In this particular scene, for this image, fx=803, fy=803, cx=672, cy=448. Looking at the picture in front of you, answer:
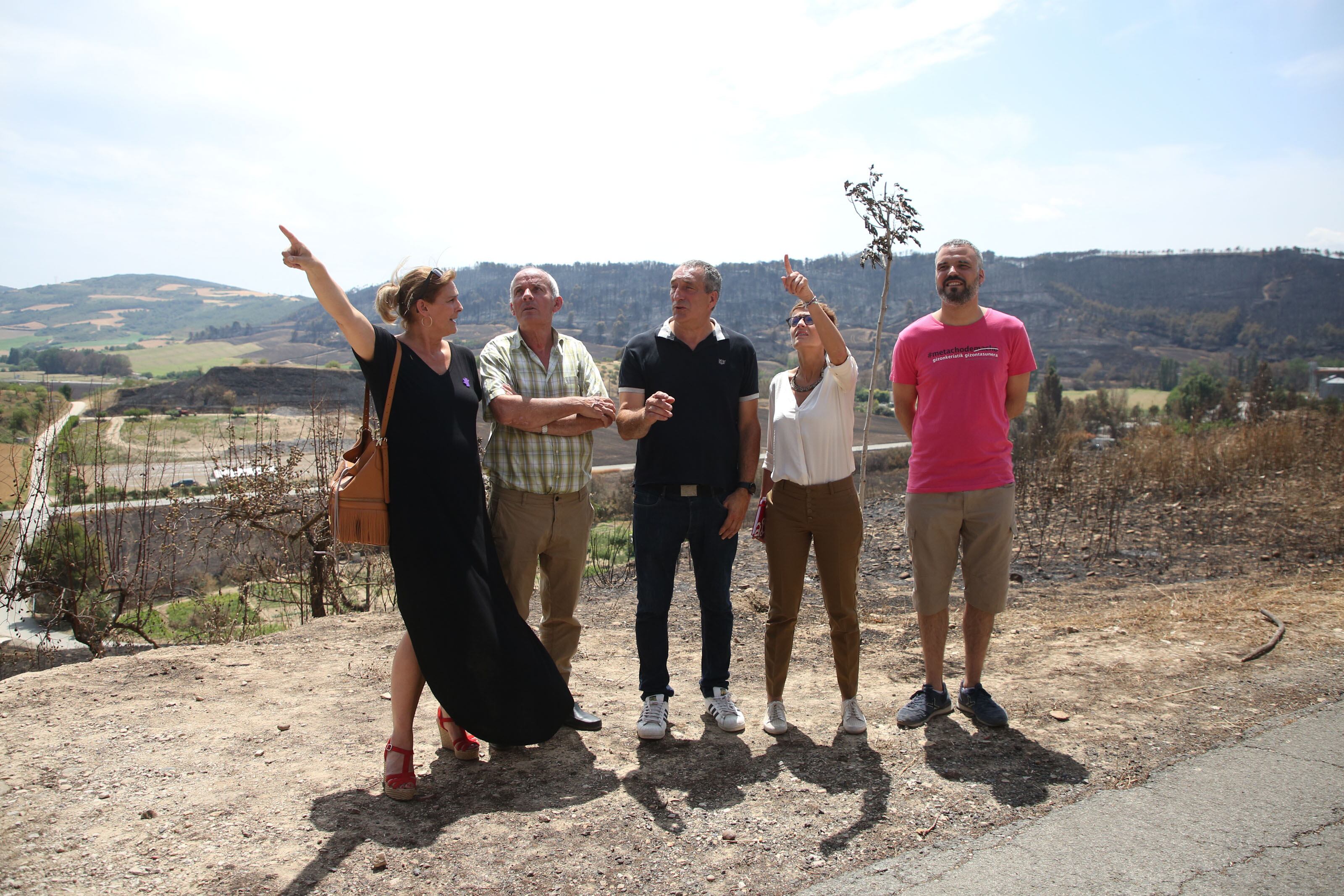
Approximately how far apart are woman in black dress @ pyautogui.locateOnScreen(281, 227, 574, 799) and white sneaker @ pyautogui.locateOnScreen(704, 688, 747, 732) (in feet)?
2.95

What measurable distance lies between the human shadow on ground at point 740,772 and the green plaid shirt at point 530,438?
125cm

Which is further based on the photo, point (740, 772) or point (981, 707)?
point (981, 707)

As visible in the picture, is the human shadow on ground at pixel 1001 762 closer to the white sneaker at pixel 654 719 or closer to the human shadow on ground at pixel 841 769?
the human shadow on ground at pixel 841 769

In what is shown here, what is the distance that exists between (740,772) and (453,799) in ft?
3.77

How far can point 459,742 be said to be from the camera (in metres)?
3.39

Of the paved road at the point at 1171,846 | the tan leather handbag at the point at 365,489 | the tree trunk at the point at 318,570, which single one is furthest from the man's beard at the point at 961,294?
the tree trunk at the point at 318,570

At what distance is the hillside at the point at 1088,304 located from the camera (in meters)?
117

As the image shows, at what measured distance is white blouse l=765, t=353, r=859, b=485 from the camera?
3.48m

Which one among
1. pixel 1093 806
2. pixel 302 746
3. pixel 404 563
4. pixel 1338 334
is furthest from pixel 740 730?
pixel 1338 334

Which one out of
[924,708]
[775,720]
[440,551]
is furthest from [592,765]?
[924,708]

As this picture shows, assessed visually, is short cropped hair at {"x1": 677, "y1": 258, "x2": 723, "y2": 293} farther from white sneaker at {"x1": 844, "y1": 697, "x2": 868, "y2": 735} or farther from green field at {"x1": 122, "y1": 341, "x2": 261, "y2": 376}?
green field at {"x1": 122, "y1": 341, "x2": 261, "y2": 376}

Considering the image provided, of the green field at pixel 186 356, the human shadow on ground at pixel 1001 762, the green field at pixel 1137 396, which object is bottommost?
the green field at pixel 1137 396

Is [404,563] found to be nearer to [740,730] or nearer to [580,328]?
[740,730]

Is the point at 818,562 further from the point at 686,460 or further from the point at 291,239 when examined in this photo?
the point at 291,239
